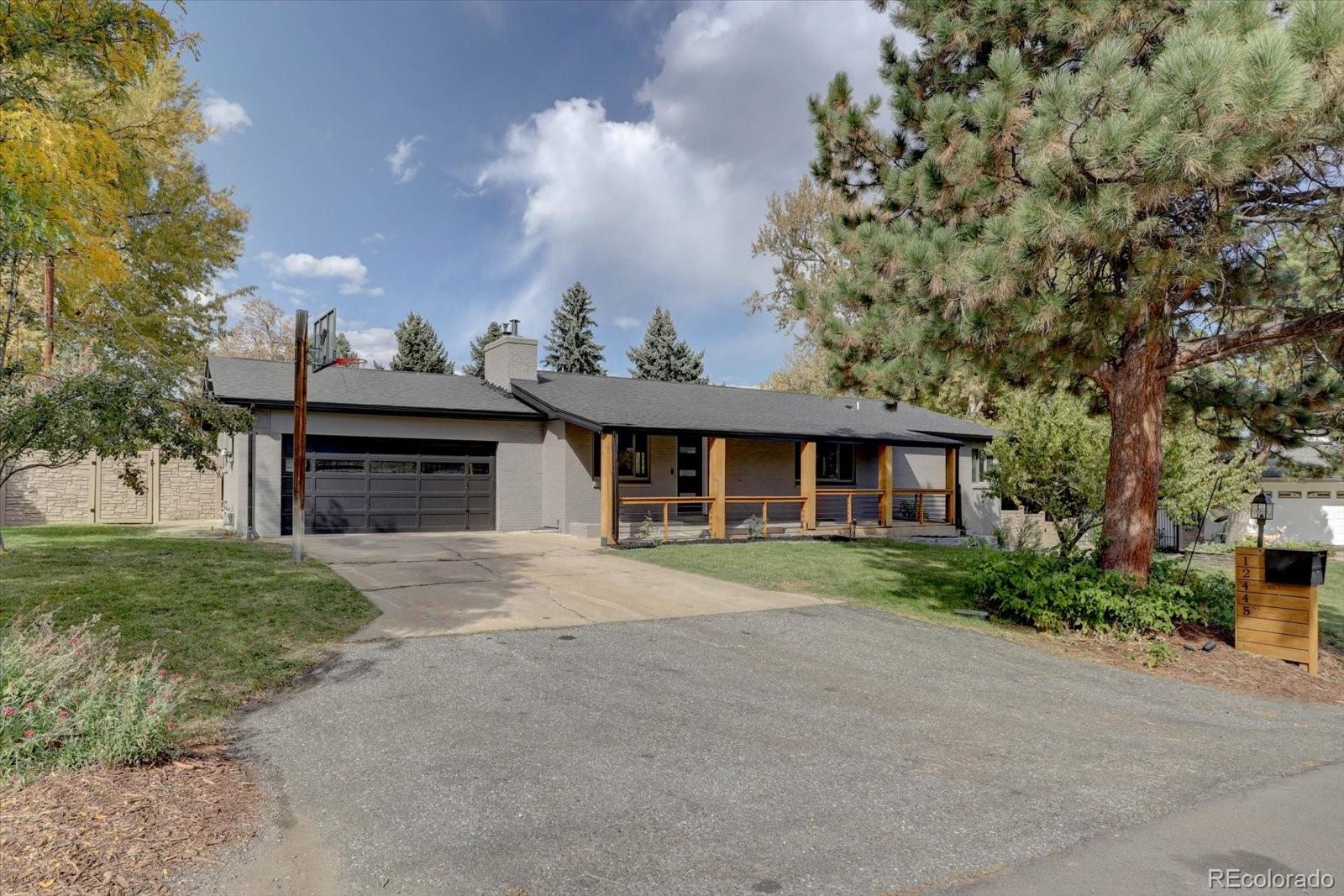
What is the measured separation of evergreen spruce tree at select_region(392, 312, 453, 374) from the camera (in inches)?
1542

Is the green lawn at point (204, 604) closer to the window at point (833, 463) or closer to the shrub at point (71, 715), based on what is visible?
the shrub at point (71, 715)

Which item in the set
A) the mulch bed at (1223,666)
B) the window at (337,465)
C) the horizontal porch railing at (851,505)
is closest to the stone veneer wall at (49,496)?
the window at (337,465)

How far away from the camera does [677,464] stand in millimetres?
18594

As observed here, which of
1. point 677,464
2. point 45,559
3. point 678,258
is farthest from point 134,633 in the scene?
point 678,258

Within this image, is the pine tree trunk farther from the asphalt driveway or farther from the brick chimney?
the brick chimney

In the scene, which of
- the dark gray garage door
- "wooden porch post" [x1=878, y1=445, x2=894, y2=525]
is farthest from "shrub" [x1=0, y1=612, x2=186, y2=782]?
"wooden porch post" [x1=878, y1=445, x2=894, y2=525]

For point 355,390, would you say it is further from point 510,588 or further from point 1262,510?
point 1262,510

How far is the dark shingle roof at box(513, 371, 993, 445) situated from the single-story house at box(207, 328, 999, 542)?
0.09 m

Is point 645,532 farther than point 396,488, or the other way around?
point 396,488

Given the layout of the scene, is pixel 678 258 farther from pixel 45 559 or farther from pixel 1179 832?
pixel 1179 832

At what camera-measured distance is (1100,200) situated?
5633mm

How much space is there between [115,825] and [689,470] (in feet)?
52.9

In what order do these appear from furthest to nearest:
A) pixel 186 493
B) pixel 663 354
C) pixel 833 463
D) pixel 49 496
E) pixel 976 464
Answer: pixel 663 354, pixel 976 464, pixel 833 463, pixel 186 493, pixel 49 496

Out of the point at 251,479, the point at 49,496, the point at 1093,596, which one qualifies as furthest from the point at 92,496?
the point at 1093,596
